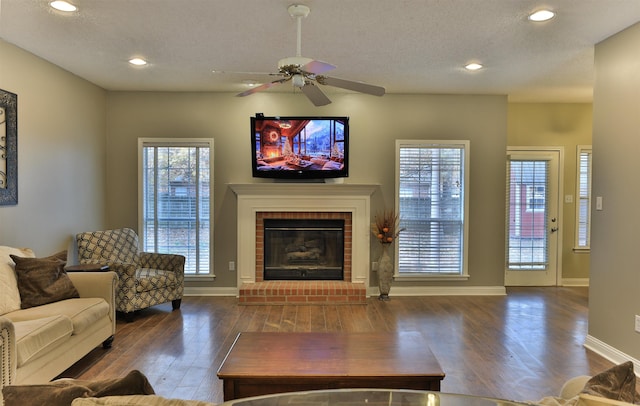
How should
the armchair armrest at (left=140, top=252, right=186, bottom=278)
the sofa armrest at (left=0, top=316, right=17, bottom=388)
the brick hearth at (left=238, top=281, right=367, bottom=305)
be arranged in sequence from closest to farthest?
1. the sofa armrest at (left=0, top=316, right=17, bottom=388)
2. the armchair armrest at (left=140, top=252, right=186, bottom=278)
3. the brick hearth at (left=238, top=281, right=367, bottom=305)

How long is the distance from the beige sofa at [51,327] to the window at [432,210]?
3.60m

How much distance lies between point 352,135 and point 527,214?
2.95 m

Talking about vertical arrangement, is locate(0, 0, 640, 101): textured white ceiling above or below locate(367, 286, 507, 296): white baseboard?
above

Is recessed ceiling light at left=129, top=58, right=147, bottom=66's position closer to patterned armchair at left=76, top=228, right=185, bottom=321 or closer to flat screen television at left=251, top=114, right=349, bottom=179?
flat screen television at left=251, top=114, right=349, bottom=179

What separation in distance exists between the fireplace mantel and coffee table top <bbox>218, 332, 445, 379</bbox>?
8.94ft

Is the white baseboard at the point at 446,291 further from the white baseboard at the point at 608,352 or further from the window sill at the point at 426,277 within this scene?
the white baseboard at the point at 608,352

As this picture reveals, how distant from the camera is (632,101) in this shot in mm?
3184

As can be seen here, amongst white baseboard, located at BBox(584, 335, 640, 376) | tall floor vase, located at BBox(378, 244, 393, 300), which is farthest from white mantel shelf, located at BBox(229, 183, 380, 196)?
white baseboard, located at BBox(584, 335, 640, 376)

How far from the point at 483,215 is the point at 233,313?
3.54 meters

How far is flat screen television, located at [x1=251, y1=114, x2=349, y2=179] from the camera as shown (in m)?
5.16

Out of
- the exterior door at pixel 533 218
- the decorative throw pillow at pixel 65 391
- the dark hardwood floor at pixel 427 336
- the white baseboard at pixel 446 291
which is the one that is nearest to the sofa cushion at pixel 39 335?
the dark hardwood floor at pixel 427 336

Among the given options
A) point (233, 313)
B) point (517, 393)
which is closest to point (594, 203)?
point (517, 393)

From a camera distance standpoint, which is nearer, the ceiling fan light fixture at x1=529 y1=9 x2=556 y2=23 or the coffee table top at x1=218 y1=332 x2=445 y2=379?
the coffee table top at x1=218 y1=332 x2=445 y2=379

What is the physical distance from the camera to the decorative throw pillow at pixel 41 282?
3.04 meters
